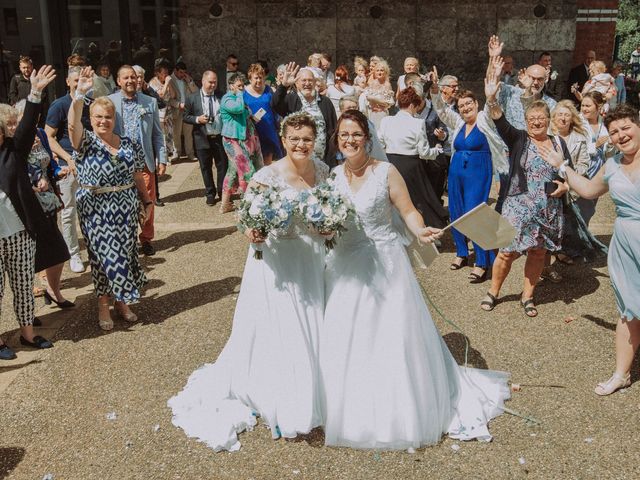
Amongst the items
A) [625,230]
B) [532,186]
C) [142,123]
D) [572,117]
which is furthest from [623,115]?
[142,123]

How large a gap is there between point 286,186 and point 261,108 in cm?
544

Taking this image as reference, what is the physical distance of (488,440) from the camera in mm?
4344

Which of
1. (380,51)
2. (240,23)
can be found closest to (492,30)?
(380,51)

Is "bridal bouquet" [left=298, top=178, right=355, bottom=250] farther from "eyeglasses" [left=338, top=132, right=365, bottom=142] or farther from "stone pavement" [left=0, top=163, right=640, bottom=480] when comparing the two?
"stone pavement" [left=0, top=163, right=640, bottom=480]

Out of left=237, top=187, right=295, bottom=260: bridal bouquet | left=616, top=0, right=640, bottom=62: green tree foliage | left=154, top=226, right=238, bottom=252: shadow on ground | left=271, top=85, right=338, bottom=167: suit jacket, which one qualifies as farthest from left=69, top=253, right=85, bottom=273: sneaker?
left=616, top=0, right=640, bottom=62: green tree foliage

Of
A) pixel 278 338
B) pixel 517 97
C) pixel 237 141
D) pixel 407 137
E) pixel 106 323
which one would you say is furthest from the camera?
pixel 237 141

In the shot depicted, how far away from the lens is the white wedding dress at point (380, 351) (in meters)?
4.25

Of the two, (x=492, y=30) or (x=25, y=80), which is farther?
(x=492, y=30)

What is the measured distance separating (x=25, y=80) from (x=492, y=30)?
389 inches

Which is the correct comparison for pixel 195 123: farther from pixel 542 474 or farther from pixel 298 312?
pixel 542 474

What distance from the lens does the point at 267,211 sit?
425 centimetres

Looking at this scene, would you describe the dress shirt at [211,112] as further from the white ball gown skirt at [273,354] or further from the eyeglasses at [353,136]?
the white ball gown skirt at [273,354]

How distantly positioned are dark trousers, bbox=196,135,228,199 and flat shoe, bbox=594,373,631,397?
6.87m

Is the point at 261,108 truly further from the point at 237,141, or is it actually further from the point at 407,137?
the point at 407,137
